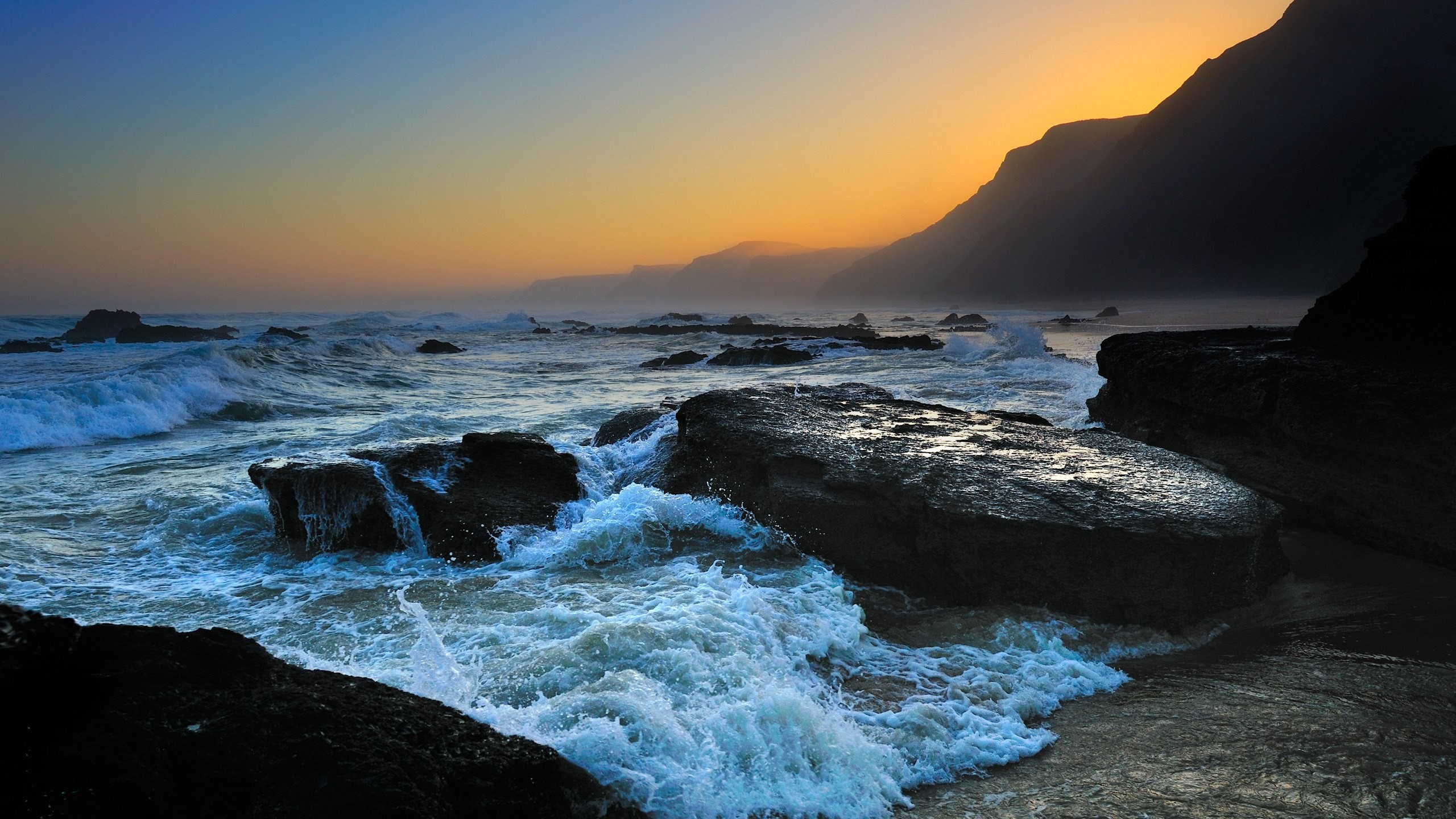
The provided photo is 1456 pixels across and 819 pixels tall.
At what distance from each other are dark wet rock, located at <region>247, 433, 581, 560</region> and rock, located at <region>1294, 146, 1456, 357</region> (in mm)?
6662

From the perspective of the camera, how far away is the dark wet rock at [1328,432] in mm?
4680

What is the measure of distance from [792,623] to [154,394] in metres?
12.7

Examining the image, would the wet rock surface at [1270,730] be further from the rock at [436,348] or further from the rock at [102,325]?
the rock at [102,325]

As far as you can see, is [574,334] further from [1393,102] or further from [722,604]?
[1393,102]

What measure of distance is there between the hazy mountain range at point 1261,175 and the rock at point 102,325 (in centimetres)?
7828

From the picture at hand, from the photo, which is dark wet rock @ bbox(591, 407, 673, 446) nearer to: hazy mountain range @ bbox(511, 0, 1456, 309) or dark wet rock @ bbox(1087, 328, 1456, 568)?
dark wet rock @ bbox(1087, 328, 1456, 568)

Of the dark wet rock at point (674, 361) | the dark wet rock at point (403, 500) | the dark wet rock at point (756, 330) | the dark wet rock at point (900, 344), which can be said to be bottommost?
the dark wet rock at point (403, 500)

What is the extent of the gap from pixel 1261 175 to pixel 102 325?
96898mm

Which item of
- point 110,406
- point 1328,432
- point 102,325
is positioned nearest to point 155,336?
point 102,325

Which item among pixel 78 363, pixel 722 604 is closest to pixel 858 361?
pixel 722 604

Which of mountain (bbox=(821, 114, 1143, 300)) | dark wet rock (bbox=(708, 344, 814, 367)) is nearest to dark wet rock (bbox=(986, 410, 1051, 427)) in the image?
dark wet rock (bbox=(708, 344, 814, 367))

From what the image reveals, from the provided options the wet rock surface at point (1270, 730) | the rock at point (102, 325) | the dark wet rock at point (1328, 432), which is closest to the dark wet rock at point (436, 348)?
the rock at point (102, 325)

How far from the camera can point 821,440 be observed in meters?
5.68

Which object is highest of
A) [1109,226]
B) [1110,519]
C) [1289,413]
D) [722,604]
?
[1109,226]
